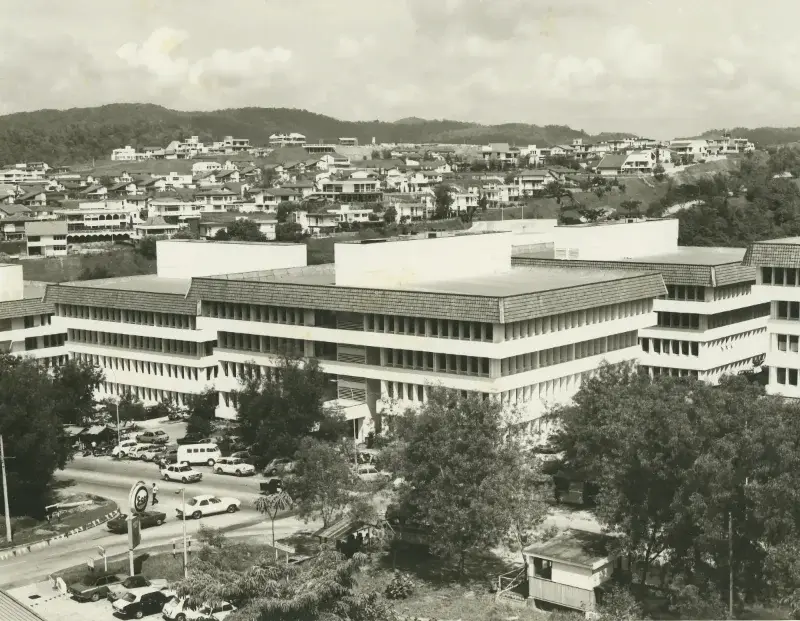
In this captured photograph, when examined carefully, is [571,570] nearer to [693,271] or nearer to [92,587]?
[92,587]

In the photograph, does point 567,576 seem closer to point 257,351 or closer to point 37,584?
point 37,584

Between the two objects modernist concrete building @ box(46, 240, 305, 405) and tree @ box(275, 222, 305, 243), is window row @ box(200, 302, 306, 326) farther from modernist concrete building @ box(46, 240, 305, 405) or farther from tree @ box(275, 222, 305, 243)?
tree @ box(275, 222, 305, 243)

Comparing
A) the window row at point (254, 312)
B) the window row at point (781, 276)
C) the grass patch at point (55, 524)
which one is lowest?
the grass patch at point (55, 524)

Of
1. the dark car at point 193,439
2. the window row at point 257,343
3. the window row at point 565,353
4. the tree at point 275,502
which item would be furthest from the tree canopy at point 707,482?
the dark car at point 193,439

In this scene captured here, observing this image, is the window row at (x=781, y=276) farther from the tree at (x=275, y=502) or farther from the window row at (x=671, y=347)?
the tree at (x=275, y=502)

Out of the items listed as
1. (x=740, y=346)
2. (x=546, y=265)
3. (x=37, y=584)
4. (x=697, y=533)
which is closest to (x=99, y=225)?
A: (x=546, y=265)
